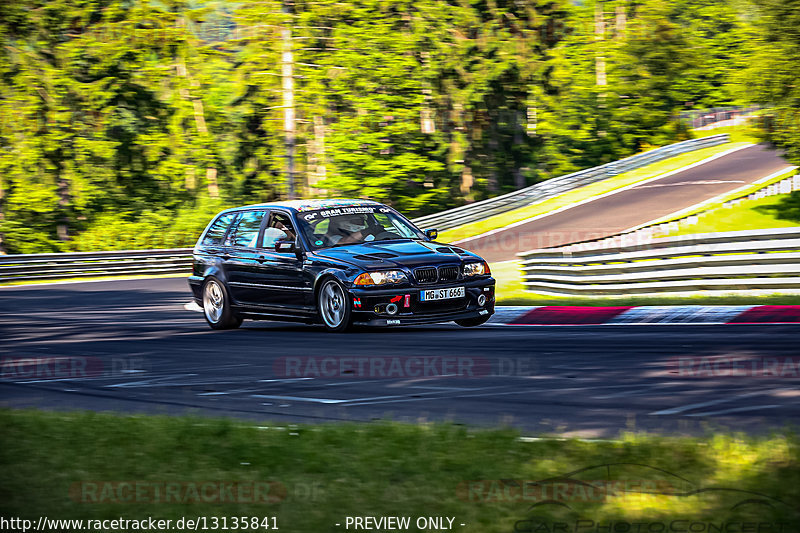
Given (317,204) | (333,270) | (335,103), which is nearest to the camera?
(333,270)

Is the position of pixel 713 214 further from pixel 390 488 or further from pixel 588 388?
pixel 390 488

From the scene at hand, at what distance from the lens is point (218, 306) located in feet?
49.4

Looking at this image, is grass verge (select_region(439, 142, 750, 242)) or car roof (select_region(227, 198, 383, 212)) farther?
grass verge (select_region(439, 142, 750, 242))

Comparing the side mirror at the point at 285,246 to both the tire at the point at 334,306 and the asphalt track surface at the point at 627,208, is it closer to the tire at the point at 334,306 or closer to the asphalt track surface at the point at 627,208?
A: the tire at the point at 334,306

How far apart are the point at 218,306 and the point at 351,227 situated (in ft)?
8.03

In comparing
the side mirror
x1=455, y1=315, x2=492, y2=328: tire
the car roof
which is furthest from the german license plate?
the car roof

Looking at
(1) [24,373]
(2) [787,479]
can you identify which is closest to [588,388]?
(2) [787,479]

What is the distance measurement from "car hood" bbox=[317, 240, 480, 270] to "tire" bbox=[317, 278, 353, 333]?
1.21 ft

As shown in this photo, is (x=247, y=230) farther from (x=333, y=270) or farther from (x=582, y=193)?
(x=582, y=193)

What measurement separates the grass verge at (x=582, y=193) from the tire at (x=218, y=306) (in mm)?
20250

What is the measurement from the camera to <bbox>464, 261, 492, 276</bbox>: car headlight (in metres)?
13.1

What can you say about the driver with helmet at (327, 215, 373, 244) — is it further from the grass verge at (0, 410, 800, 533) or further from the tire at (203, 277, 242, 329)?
the grass verge at (0, 410, 800, 533)

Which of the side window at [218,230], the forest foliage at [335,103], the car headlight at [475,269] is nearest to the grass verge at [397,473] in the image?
the car headlight at [475,269]

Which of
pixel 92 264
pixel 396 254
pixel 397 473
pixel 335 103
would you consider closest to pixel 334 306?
pixel 396 254
